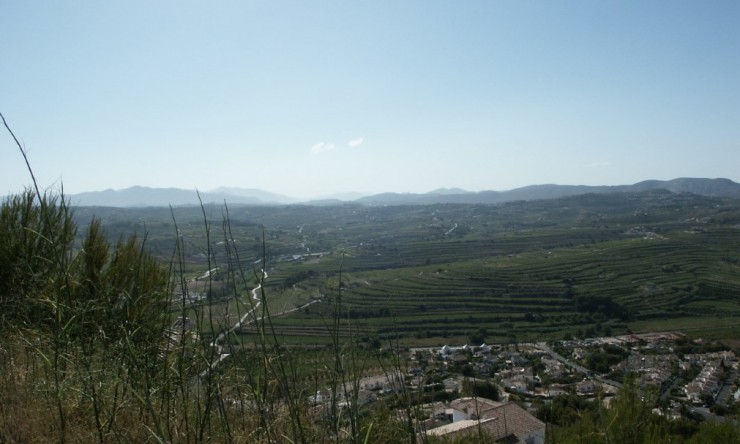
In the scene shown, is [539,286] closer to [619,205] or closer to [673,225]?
[673,225]

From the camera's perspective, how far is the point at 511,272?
1752 inches

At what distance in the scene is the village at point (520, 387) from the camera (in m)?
2.09

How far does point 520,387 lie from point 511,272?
3948 cm

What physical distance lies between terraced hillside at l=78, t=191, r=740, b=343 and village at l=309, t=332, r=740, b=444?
1.56 ft

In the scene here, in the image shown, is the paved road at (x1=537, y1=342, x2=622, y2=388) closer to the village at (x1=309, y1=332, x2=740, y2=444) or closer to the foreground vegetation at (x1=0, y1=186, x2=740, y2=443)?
the village at (x1=309, y1=332, x2=740, y2=444)

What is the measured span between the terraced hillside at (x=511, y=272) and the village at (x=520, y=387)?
47cm

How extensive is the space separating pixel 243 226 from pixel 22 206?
73.3 m

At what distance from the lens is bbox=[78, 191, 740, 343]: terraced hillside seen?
2736 centimetres

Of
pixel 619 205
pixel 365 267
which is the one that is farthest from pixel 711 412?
pixel 619 205

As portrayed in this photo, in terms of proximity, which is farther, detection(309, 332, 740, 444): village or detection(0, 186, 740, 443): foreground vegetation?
detection(309, 332, 740, 444): village

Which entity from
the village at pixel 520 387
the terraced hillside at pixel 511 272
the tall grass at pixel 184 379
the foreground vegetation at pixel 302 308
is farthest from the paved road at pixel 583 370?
the terraced hillside at pixel 511 272

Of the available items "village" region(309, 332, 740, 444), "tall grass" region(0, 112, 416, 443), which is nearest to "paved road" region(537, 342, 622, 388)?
"village" region(309, 332, 740, 444)

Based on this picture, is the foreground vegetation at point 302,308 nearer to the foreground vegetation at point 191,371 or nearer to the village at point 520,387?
the foreground vegetation at point 191,371

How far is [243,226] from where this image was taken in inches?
3007
